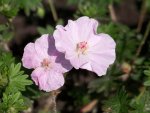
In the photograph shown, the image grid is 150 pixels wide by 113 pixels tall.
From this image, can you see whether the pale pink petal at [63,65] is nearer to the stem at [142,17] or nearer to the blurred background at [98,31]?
the blurred background at [98,31]

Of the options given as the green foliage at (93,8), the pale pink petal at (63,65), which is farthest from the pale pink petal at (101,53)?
the green foliage at (93,8)

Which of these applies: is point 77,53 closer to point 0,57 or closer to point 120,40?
point 0,57

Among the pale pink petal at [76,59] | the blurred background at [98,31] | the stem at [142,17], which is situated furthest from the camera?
the stem at [142,17]

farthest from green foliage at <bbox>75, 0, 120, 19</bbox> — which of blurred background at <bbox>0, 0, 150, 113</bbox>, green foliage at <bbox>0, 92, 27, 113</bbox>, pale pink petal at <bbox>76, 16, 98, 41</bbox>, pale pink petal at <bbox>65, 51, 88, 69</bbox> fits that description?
green foliage at <bbox>0, 92, 27, 113</bbox>

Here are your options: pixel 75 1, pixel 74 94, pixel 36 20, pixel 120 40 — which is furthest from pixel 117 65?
pixel 36 20

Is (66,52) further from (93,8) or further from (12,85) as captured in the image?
(93,8)

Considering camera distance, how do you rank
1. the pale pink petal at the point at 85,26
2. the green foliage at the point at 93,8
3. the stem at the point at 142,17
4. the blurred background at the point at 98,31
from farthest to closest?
the stem at the point at 142,17 < the green foliage at the point at 93,8 < the blurred background at the point at 98,31 < the pale pink petal at the point at 85,26
